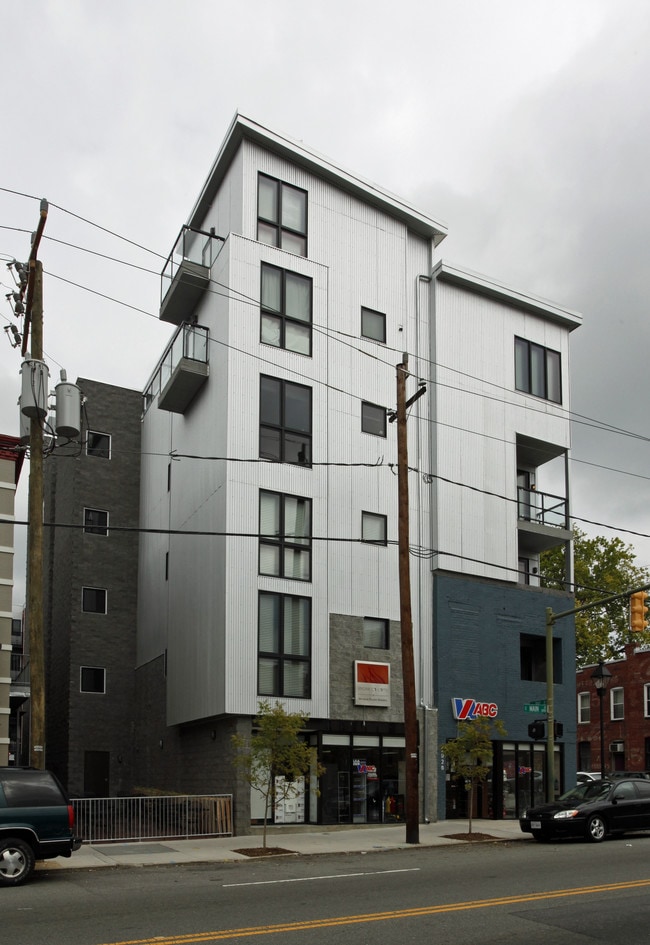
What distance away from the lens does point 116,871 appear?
1775 cm

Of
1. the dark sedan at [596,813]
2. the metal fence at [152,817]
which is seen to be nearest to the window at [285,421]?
the metal fence at [152,817]

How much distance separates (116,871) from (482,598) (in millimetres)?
16153

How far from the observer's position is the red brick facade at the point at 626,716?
2079 inches

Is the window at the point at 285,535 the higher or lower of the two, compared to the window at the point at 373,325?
lower

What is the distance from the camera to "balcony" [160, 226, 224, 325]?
96.7ft

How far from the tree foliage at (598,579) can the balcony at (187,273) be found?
93.8 ft

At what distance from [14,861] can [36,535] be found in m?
6.11

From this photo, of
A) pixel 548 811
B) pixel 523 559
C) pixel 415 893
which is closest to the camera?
pixel 415 893

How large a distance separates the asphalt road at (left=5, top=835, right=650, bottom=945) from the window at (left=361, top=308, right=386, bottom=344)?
16.2 metres

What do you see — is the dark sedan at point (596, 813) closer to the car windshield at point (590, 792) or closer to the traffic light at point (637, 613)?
the car windshield at point (590, 792)

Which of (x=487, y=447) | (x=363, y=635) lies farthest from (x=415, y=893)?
(x=487, y=447)

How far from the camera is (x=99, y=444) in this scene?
4162 cm

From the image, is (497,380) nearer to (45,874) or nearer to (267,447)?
(267,447)

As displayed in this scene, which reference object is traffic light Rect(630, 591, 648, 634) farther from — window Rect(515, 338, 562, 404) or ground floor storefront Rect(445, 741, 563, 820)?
window Rect(515, 338, 562, 404)
